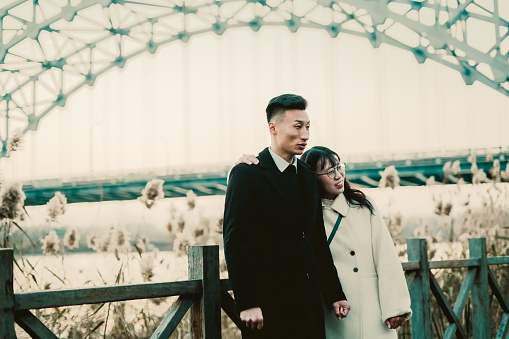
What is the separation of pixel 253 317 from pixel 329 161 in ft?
2.30

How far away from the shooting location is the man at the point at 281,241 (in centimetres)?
216

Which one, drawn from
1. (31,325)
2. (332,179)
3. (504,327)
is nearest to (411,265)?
(332,179)

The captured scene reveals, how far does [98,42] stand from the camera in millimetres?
24766

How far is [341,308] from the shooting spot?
2.37 metres

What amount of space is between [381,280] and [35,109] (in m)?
23.5

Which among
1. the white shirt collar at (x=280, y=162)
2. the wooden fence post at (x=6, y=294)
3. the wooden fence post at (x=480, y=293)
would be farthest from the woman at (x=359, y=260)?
the wooden fence post at (x=480, y=293)

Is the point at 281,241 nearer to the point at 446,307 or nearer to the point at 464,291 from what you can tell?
the point at 446,307

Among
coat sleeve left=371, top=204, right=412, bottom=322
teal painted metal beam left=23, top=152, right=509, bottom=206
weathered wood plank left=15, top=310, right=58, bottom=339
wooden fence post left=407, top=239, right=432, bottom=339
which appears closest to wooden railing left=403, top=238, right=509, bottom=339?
wooden fence post left=407, top=239, right=432, bottom=339

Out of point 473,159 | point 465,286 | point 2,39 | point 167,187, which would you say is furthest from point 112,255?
point 167,187

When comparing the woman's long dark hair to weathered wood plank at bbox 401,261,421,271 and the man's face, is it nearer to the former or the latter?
the man's face

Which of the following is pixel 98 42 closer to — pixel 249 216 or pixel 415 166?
pixel 415 166

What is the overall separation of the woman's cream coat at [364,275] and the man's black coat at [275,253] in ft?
0.50

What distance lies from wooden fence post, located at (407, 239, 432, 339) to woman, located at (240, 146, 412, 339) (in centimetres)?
101

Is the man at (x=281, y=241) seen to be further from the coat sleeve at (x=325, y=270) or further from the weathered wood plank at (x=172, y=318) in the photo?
the weathered wood plank at (x=172, y=318)
